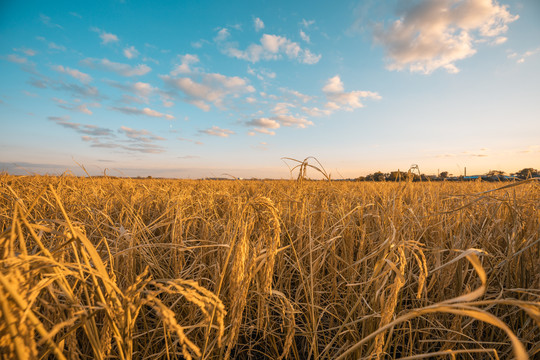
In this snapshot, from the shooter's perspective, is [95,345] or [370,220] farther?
[370,220]

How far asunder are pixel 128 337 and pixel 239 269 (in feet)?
1.19

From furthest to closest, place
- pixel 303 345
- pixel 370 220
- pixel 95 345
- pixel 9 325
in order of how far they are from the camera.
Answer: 1. pixel 370 220
2. pixel 303 345
3. pixel 95 345
4. pixel 9 325

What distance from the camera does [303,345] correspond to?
135cm

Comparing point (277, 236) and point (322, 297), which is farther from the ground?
point (277, 236)

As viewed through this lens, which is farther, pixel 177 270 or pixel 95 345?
pixel 177 270

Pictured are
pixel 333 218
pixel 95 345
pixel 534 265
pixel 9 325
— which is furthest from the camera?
pixel 333 218

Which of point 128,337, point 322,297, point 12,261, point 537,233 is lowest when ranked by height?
point 322,297

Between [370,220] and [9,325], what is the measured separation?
8.41ft

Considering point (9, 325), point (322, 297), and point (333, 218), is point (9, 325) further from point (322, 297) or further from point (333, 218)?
point (333, 218)

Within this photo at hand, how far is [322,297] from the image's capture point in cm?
159

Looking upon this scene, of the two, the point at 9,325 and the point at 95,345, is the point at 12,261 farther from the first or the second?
the point at 95,345

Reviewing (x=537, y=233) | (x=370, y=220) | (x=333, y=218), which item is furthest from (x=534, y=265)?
(x=333, y=218)

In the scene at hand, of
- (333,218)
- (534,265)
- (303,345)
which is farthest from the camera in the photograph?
(333,218)

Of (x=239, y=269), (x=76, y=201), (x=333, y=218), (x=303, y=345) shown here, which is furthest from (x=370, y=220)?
(x=76, y=201)
